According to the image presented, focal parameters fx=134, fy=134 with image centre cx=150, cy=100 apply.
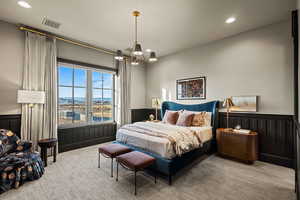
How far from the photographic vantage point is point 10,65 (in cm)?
300

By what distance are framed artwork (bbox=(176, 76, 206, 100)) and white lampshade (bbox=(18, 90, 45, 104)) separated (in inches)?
153

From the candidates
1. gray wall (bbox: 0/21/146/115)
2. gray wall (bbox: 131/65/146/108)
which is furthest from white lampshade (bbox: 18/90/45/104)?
gray wall (bbox: 131/65/146/108)

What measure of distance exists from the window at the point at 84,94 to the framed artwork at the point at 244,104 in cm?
392

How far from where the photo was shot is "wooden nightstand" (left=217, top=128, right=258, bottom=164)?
293 centimetres

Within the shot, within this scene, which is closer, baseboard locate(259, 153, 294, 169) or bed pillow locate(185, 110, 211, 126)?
baseboard locate(259, 153, 294, 169)

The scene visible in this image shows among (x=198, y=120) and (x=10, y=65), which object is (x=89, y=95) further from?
(x=198, y=120)

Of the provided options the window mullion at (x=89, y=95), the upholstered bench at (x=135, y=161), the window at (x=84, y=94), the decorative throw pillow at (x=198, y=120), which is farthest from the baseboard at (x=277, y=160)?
the window mullion at (x=89, y=95)

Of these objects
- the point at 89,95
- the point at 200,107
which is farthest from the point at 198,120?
the point at 89,95

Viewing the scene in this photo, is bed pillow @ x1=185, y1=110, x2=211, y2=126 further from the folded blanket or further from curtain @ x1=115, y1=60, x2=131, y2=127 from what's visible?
curtain @ x1=115, y1=60, x2=131, y2=127

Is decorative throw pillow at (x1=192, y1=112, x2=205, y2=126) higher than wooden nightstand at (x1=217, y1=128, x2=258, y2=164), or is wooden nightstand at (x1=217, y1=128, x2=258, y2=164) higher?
decorative throw pillow at (x1=192, y1=112, x2=205, y2=126)

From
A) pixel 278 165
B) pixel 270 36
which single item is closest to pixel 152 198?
pixel 278 165

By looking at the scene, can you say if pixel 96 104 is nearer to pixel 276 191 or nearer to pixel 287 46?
pixel 276 191

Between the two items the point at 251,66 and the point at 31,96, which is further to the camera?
the point at 251,66

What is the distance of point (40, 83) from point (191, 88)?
13.8 ft
